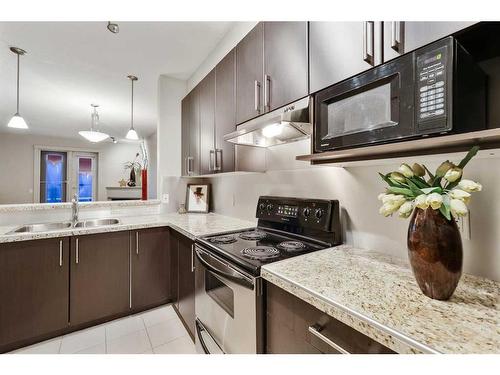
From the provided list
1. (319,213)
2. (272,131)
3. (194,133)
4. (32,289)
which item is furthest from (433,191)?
(32,289)

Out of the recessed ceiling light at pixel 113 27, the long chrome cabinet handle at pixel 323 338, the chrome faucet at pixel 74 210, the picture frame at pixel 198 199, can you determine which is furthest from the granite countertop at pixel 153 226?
the recessed ceiling light at pixel 113 27

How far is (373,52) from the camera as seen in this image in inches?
33.5

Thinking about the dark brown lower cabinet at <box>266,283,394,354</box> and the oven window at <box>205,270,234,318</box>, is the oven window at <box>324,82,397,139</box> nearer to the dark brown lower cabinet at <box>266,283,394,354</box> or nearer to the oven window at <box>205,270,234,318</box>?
the dark brown lower cabinet at <box>266,283,394,354</box>

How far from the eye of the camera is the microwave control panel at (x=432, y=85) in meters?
0.67

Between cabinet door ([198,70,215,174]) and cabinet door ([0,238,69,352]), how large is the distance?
1241 mm

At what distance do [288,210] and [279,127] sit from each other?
1.77 feet

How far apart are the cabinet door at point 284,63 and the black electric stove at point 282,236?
0.62 m

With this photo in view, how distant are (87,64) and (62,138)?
16.5 ft

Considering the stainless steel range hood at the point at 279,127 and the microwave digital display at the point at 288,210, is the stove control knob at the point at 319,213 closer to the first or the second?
the microwave digital display at the point at 288,210

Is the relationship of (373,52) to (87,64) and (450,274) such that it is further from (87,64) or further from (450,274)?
(87,64)

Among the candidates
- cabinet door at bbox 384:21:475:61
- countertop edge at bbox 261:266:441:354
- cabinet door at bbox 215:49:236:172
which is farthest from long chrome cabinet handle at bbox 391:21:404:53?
cabinet door at bbox 215:49:236:172

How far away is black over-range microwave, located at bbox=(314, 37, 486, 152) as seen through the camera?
665 mm
